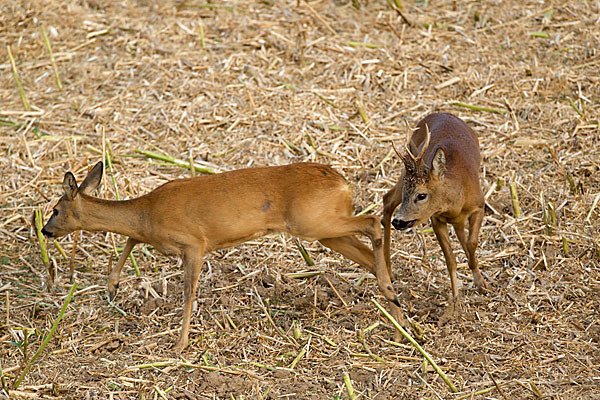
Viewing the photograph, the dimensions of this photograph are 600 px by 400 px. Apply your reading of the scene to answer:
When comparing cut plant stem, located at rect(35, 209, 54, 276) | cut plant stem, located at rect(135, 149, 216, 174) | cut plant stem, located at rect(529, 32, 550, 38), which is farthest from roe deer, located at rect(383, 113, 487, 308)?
cut plant stem, located at rect(529, 32, 550, 38)

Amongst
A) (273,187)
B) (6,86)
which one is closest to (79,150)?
(6,86)

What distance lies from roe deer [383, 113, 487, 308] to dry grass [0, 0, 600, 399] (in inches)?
18.4

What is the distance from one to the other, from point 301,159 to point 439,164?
8.77ft

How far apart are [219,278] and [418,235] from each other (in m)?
1.89

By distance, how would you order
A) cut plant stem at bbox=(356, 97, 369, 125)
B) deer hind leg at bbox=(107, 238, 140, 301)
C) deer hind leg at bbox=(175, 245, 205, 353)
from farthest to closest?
1. cut plant stem at bbox=(356, 97, 369, 125)
2. deer hind leg at bbox=(107, 238, 140, 301)
3. deer hind leg at bbox=(175, 245, 205, 353)

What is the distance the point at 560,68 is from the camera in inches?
393

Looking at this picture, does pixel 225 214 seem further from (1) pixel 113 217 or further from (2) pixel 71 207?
(2) pixel 71 207

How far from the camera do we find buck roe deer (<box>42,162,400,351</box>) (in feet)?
20.6

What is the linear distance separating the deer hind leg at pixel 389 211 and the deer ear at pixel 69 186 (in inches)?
99.5

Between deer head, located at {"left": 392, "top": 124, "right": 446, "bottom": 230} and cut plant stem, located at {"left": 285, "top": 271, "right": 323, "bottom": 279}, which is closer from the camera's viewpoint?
deer head, located at {"left": 392, "top": 124, "right": 446, "bottom": 230}

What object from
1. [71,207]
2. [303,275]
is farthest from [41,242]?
[303,275]

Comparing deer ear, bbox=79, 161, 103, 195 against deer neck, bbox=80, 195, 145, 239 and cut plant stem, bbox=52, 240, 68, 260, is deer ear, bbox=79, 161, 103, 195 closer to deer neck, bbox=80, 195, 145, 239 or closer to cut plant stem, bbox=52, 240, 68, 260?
deer neck, bbox=80, 195, 145, 239

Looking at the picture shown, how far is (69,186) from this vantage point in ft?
20.8

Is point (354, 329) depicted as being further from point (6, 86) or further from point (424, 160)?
point (6, 86)
